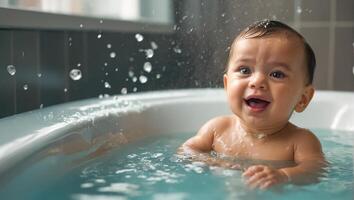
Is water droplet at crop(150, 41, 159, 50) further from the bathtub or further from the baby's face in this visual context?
the baby's face

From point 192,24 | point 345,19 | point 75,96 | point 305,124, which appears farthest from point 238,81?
point 345,19

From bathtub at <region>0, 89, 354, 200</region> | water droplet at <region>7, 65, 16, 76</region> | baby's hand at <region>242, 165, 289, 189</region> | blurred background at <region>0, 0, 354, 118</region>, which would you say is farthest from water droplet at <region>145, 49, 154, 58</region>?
baby's hand at <region>242, 165, 289, 189</region>

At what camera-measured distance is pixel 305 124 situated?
167cm

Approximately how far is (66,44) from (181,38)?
72 centimetres

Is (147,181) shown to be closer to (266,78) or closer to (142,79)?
(266,78)

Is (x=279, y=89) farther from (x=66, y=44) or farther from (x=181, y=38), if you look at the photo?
(x=181, y=38)

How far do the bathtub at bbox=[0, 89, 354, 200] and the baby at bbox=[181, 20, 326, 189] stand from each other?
0.74 ft

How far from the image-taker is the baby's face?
107 centimetres

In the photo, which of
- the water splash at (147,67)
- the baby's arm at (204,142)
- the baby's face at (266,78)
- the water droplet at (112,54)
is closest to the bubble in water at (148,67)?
the water splash at (147,67)

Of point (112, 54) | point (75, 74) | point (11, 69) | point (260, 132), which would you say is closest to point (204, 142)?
point (260, 132)

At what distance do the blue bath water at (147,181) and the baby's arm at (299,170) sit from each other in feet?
0.06

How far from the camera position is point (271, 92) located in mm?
1066

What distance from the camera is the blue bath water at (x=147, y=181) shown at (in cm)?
81

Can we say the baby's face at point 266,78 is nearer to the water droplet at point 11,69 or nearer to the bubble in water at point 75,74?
the water droplet at point 11,69
